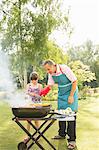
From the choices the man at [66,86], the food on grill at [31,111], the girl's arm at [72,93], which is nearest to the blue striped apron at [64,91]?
the man at [66,86]

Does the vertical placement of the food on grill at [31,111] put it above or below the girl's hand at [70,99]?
below

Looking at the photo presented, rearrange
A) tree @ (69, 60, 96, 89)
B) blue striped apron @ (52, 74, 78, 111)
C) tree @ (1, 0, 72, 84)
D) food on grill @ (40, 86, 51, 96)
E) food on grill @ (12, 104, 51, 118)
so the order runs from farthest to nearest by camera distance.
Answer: tree @ (69, 60, 96, 89)
tree @ (1, 0, 72, 84)
food on grill @ (40, 86, 51, 96)
blue striped apron @ (52, 74, 78, 111)
food on grill @ (12, 104, 51, 118)

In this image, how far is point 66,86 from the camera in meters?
5.13

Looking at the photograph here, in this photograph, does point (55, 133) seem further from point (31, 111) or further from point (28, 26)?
point (28, 26)

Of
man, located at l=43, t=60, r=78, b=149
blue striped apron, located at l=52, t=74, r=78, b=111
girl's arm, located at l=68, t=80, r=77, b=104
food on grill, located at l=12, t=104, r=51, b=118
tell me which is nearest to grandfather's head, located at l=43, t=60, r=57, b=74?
man, located at l=43, t=60, r=78, b=149

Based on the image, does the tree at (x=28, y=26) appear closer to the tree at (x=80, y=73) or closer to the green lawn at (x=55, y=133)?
the tree at (x=80, y=73)

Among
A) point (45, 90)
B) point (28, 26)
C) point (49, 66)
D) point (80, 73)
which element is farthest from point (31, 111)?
point (80, 73)

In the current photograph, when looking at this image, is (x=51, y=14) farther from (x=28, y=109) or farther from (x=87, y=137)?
(x=28, y=109)

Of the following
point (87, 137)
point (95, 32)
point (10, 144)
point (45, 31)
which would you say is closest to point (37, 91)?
point (10, 144)

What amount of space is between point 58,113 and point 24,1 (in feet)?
44.5

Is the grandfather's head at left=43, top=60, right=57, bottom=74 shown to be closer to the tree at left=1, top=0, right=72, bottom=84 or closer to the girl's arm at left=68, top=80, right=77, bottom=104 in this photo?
the girl's arm at left=68, top=80, right=77, bottom=104

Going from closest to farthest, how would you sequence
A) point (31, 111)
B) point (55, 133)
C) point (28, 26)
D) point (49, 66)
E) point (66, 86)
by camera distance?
point (31, 111) → point (49, 66) → point (66, 86) → point (55, 133) → point (28, 26)

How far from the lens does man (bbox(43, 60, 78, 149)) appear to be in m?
4.95

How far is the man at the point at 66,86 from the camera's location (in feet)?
16.3
